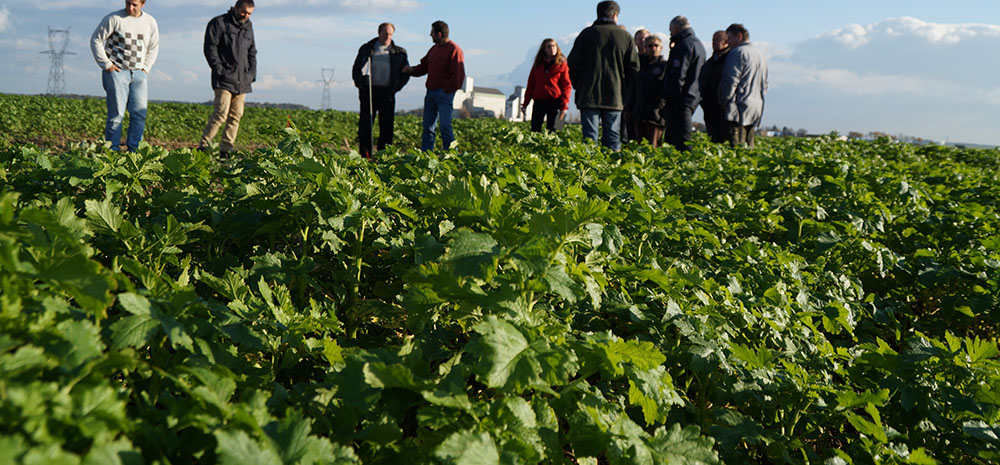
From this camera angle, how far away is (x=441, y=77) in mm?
8914

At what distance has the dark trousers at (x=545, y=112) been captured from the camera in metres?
9.48

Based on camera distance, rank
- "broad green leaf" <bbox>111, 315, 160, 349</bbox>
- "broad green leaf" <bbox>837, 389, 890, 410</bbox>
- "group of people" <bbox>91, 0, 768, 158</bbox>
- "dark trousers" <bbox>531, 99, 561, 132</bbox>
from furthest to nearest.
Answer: "dark trousers" <bbox>531, 99, 561, 132</bbox> < "group of people" <bbox>91, 0, 768, 158</bbox> < "broad green leaf" <bbox>837, 389, 890, 410</bbox> < "broad green leaf" <bbox>111, 315, 160, 349</bbox>

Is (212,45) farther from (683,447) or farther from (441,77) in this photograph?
(683,447)

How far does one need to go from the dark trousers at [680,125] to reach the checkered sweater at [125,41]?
698 cm

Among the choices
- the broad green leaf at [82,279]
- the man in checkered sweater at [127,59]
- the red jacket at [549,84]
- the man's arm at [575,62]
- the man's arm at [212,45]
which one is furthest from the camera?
the red jacket at [549,84]

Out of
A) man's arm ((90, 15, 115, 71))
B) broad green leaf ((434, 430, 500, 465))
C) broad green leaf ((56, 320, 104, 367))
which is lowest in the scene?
broad green leaf ((434, 430, 500, 465))

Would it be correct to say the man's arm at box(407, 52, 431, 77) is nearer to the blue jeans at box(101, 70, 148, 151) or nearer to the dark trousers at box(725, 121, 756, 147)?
the blue jeans at box(101, 70, 148, 151)

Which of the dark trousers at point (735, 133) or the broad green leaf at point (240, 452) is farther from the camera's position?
the dark trousers at point (735, 133)

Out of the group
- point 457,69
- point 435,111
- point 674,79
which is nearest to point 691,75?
point 674,79

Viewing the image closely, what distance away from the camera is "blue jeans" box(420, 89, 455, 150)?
8992mm

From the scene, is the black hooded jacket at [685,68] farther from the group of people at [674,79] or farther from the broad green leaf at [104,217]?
the broad green leaf at [104,217]

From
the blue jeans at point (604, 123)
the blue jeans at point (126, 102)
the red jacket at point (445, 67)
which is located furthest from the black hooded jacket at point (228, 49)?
the blue jeans at point (604, 123)

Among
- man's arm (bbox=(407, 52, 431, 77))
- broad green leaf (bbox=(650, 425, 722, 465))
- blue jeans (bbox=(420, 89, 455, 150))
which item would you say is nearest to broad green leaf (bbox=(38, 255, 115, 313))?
broad green leaf (bbox=(650, 425, 722, 465))

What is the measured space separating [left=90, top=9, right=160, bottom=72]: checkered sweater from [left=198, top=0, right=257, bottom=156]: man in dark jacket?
2.29ft
